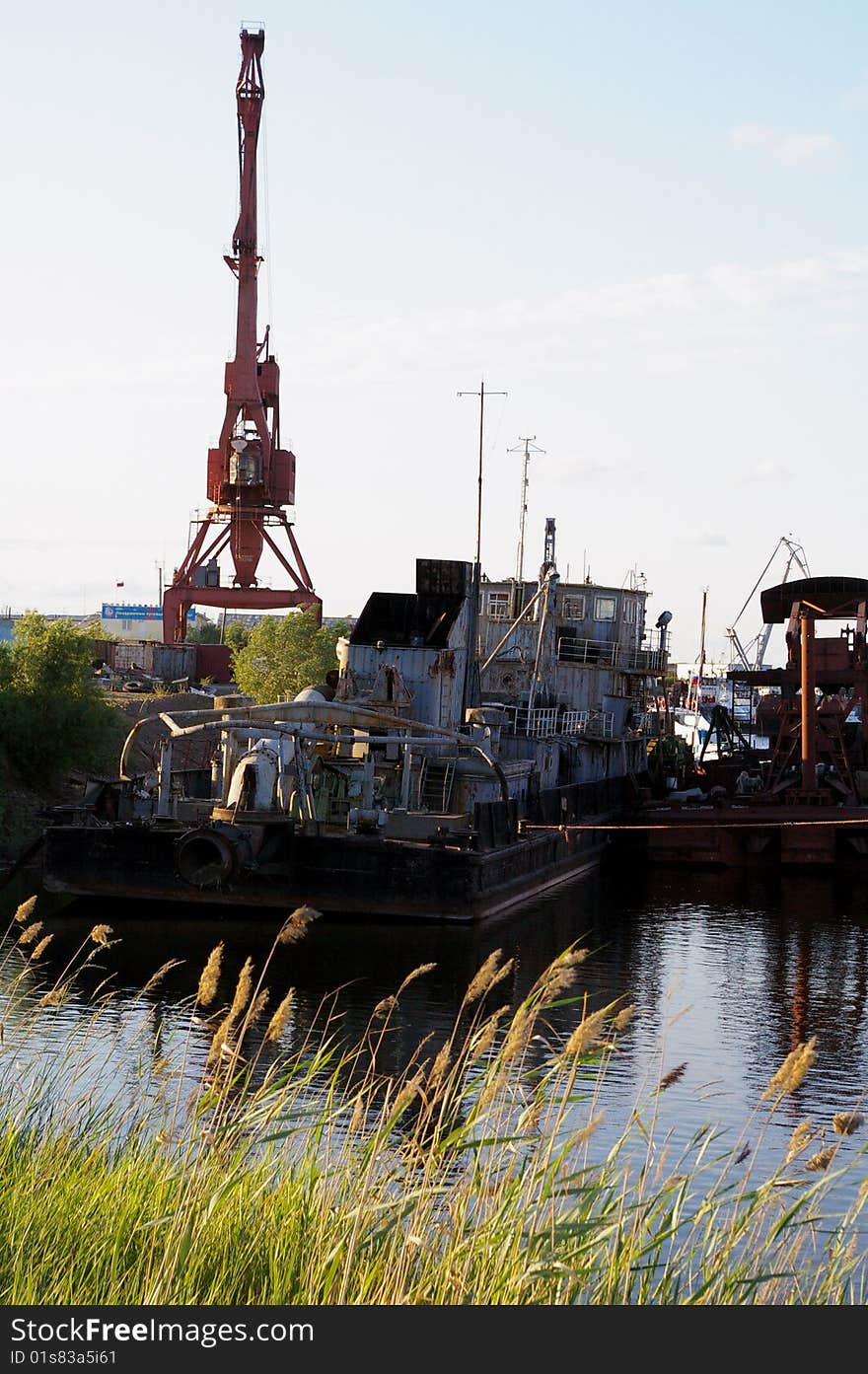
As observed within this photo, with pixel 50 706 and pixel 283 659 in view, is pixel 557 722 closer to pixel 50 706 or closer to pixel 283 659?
pixel 50 706

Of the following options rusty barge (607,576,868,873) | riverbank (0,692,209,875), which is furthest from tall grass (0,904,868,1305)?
rusty barge (607,576,868,873)

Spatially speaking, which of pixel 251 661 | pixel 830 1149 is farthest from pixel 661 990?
pixel 251 661

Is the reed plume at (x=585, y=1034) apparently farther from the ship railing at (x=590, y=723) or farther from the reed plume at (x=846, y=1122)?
the ship railing at (x=590, y=723)

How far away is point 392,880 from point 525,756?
14.4 metres

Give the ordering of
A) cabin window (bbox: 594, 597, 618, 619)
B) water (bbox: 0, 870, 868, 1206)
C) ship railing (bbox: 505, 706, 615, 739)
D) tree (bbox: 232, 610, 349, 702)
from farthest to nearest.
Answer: tree (bbox: 232, 610, 349, 702) → cabin window (bbox: 594, 597, 618, 619) → ship railing (bbox: 505, 706, 615, 739) → water (bbox: 0, 870, 868, 1206)

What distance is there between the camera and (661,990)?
25812mm

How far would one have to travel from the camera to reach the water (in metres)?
17.5

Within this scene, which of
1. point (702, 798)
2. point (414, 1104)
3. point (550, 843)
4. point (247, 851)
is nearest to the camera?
point (414, 1104)

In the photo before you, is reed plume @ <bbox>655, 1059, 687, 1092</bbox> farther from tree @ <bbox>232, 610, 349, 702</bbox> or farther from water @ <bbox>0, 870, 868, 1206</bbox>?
tree @ <bbox>232, 610, 349, 702</bbox>

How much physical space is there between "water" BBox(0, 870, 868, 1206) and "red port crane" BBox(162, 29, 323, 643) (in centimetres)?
3542

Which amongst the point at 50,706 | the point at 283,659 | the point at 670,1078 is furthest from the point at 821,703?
the point at 670,1078

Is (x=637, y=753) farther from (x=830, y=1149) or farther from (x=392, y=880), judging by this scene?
(x=830, y=1149)

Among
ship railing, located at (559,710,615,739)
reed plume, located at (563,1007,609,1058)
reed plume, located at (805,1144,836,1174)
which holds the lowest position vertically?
reed plume, located at (805,1144,836,1174)

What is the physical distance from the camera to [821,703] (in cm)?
5069
